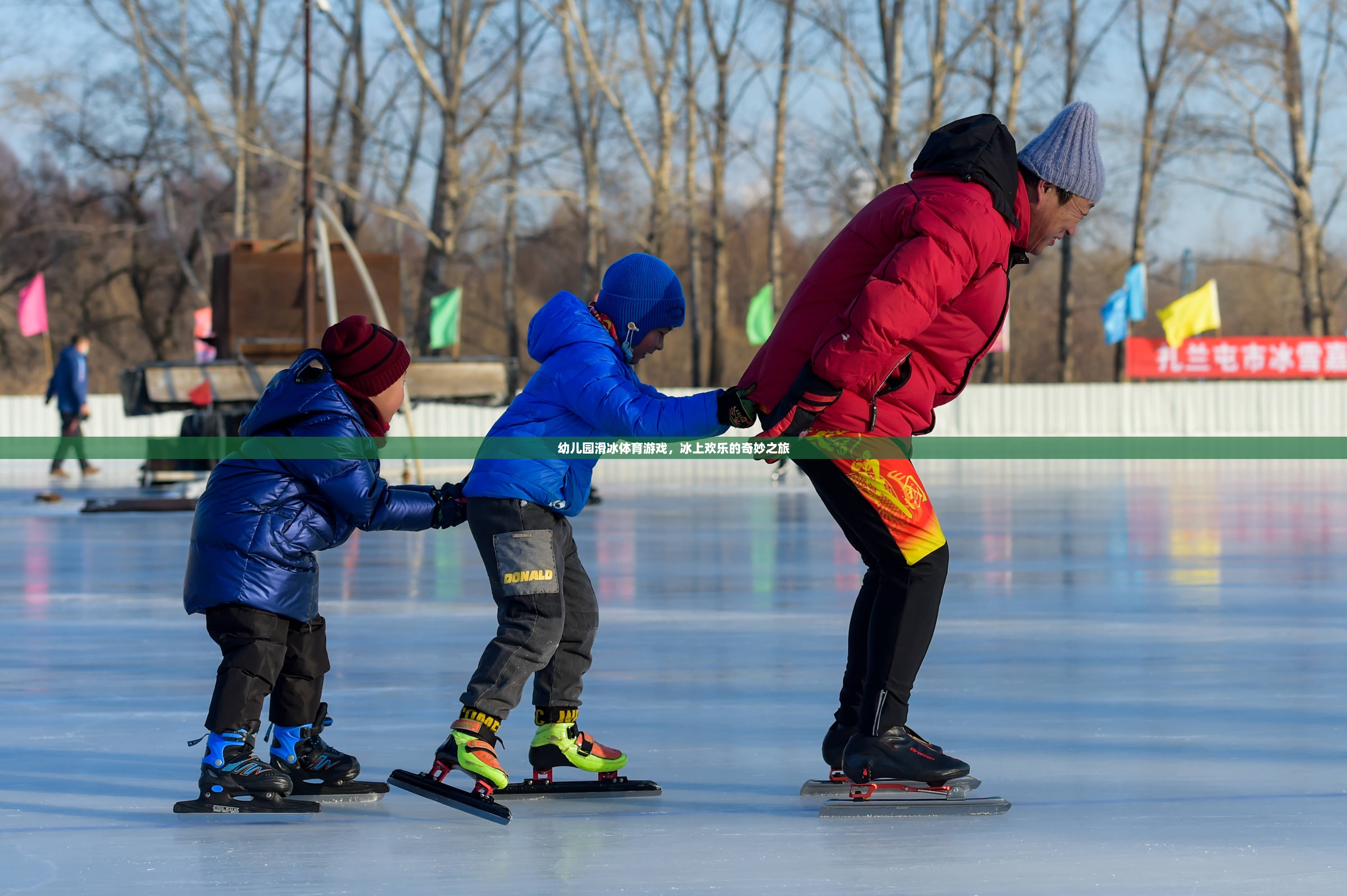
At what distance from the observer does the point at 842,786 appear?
407 cm

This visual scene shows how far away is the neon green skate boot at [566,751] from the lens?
4168 millimetres

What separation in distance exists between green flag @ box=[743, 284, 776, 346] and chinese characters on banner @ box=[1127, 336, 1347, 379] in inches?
299

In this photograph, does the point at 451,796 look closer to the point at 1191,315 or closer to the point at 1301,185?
the point at 1191,315

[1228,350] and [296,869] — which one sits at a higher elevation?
[1228,350]

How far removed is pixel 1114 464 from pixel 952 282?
20201 mm

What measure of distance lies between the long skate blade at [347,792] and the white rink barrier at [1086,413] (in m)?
23.1

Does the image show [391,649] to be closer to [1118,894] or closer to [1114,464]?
[1118,894]

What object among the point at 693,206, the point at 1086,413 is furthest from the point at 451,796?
the point at 693,206

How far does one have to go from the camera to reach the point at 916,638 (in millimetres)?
4016

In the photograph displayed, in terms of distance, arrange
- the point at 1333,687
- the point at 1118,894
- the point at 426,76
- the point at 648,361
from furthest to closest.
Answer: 1. the point at 648,361
2. the point at 426,76
3. the point at 1333,687
4. the point at 1118,894

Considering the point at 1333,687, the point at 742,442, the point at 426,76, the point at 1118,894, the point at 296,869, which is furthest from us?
the point at 426,76

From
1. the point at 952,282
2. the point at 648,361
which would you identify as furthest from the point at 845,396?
the point at 648,361

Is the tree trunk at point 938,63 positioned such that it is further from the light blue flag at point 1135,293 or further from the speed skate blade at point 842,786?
the speed skate blade at point 842,786
